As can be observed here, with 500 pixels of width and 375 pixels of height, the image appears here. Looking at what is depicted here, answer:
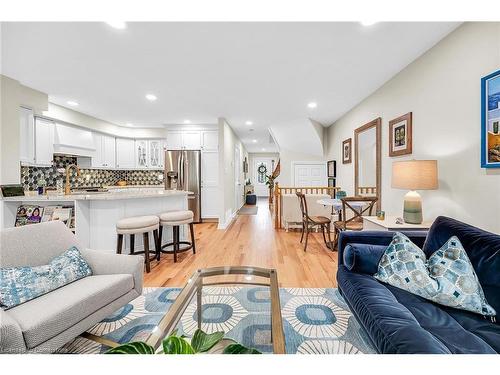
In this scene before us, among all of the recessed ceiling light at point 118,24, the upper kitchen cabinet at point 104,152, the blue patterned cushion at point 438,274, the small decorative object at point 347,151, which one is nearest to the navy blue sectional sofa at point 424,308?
the blue patterned cushion at point 438,274

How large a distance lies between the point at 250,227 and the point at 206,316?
373 cm

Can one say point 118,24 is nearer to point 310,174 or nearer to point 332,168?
point 332,168

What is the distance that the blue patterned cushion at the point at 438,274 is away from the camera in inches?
52.6

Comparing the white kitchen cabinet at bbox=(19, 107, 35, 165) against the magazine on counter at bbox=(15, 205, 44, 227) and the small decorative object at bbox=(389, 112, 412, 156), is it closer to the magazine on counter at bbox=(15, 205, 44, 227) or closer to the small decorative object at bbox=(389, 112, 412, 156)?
the magazine on counter at bbox=(15, 205, 44, 227)

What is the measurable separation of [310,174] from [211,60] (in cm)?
495

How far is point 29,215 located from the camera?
2.73 m

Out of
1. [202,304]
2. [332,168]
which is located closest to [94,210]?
[202,304]

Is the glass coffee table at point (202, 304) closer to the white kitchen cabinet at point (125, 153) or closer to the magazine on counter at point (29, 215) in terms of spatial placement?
the magazine on counter at point (29, 215)

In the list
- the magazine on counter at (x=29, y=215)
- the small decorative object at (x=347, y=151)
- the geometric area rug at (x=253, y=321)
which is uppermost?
the small decorative object at (x=347, y=151)

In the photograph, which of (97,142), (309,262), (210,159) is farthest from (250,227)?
(97,142)

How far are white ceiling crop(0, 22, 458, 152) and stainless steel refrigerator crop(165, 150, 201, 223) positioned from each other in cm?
159

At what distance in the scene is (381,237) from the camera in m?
1.94

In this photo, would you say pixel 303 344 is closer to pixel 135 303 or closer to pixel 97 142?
pixel 135 303

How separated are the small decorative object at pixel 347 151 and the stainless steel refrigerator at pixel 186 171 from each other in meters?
3.48
